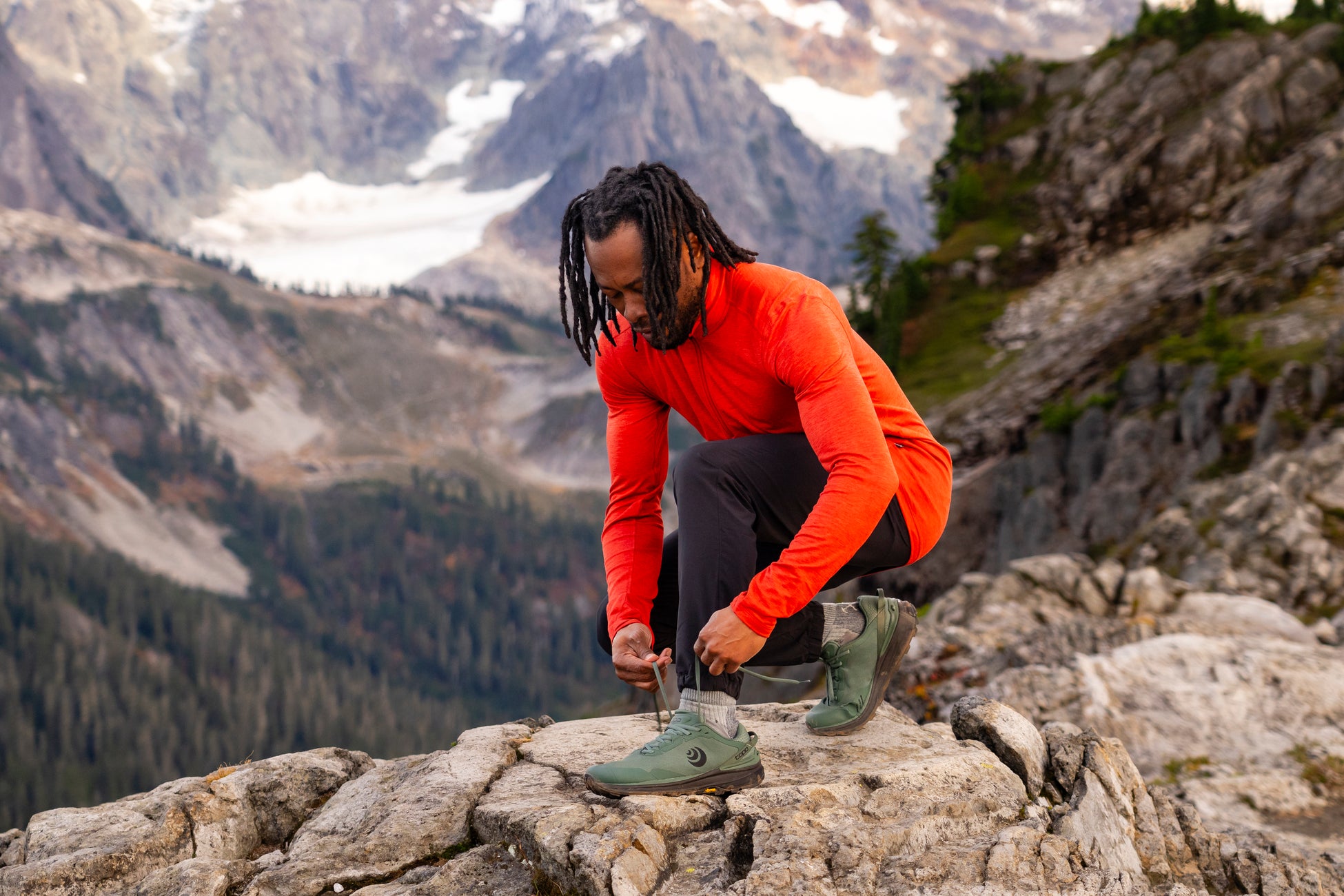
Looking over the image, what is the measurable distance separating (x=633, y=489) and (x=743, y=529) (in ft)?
3.34

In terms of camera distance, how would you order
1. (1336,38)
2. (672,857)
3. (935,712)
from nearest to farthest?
1. (672,857)
2. (935,712)
3. (1336,38)

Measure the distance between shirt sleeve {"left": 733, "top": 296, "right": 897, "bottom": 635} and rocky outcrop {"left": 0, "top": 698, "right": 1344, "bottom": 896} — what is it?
119cm

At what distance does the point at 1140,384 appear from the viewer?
97.2 ft

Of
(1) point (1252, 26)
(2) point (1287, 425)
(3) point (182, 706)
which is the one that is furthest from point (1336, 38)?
(3) point (182, 706)

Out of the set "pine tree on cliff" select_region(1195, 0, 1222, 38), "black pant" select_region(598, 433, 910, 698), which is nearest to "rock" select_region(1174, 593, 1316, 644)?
"black pant" select_region(598, 433, 910, 698)

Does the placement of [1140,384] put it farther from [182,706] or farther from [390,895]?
[182,706]

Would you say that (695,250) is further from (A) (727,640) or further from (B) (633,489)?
(A) (727,640)

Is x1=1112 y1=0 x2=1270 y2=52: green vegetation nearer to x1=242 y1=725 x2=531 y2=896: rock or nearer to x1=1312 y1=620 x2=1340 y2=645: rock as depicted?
x1=1312 y1=620 x2=1340 y2=645: rock

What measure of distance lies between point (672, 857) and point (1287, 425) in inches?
758

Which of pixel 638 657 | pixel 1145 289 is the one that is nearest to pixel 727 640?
pixel 638 657

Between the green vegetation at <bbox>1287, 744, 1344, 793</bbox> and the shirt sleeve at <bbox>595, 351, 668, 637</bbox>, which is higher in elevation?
the shirt sleeve at <bbox>595, 351, 668, 637</bbox>

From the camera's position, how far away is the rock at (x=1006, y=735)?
589 centimetres

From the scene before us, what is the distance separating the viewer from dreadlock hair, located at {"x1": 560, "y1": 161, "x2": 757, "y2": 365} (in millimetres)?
4805

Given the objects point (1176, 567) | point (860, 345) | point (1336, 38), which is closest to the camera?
point (860, 345)
